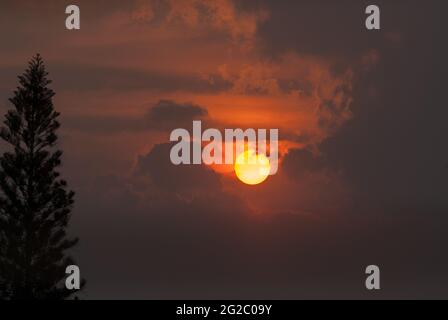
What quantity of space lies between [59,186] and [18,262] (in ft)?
14.2

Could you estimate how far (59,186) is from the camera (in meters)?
46.8
